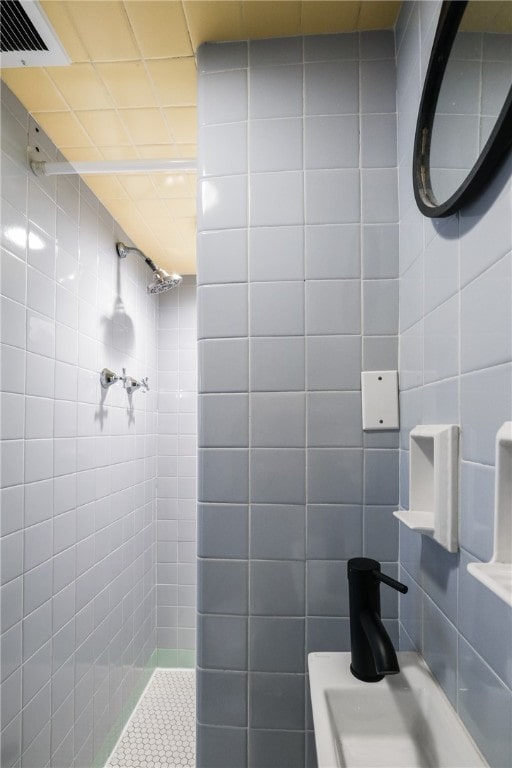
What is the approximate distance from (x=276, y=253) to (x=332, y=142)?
0.30 m

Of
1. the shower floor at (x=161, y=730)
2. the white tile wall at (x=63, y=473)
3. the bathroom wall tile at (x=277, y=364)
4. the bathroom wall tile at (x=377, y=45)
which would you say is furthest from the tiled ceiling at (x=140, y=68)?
the shower floor at (x=161, y=730)

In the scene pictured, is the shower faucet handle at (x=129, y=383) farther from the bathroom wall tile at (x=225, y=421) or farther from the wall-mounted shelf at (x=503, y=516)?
the wall-mounted shelf at (x=503, y=516)

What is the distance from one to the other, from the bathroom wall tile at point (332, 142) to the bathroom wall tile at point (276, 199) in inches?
2.4

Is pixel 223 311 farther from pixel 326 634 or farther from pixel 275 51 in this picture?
pixel 326 634

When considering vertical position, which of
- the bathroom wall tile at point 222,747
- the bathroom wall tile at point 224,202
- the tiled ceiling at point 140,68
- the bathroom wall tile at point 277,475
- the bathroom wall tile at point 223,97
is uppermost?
the tiled ceiling at point 140,68

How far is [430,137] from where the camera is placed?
0.77 m

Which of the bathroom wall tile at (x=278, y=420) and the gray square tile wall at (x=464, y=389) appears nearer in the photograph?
the gray square tile wall at (x=464, y=389)

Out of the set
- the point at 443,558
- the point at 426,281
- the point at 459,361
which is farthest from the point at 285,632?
the point at 426,281

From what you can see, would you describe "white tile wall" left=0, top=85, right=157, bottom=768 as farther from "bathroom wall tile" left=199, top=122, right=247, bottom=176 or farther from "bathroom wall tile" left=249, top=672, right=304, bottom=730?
"bathroom wall tile" left=249, top=672, right=304, bottom=730

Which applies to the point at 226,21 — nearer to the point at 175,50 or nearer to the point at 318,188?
the point at 175,50

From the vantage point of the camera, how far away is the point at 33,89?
1.18 meters

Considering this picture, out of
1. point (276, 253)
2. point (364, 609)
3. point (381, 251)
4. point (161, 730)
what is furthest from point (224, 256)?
point (161, 730)

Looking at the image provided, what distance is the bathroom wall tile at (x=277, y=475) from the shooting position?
0.98 m

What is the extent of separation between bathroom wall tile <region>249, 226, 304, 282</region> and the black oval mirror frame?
11.4 inches
